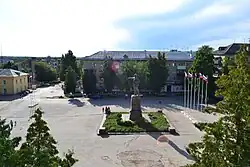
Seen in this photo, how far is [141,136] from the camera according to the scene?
24.7 metres

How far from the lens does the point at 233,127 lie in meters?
7.98

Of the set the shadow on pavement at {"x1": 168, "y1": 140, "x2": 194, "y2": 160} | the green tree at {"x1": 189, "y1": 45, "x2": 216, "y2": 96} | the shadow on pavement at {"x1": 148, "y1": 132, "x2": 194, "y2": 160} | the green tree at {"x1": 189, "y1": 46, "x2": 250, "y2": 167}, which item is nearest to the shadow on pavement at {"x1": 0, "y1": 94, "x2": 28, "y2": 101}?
the green tree at {"x1": 189, "y1": 45, "x2": 216, "y2": 96}

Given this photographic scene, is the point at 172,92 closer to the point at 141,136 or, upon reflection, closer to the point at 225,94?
the point at 141,136

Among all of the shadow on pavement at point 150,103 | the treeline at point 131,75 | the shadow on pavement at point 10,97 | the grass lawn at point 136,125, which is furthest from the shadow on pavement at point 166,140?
the shadow on pavement at point 10,97

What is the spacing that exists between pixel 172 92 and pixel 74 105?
20737 mm

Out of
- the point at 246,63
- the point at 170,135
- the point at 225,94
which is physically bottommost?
the point at 170,135

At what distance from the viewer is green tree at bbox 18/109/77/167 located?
22.6 feet

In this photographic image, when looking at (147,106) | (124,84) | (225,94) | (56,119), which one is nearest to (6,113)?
(56,119)

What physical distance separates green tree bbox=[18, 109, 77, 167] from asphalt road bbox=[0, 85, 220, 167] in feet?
33.8

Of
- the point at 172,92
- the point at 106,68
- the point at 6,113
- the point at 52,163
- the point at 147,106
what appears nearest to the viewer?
the point at 52,163

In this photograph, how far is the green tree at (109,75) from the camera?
169 feet

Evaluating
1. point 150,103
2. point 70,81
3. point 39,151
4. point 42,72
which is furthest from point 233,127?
point 42,72

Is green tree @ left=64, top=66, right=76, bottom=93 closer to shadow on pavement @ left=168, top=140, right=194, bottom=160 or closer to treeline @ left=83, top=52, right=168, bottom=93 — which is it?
treeline @ left=83, top=52, right=168, bottom=93

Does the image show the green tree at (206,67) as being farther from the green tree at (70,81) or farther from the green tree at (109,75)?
the green tree at (70,81)
